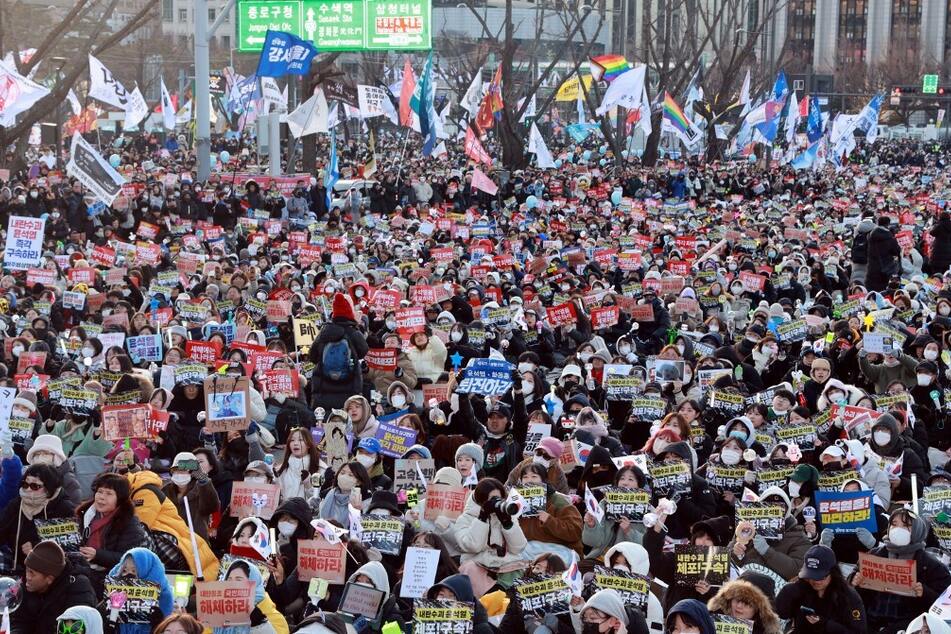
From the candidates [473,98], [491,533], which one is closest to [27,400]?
[491,533]

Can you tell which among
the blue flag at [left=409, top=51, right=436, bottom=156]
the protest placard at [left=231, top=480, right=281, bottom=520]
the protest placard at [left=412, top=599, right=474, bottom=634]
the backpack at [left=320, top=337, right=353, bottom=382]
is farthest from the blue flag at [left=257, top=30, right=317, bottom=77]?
the protest placard at [left=412, top=599, right=474, bottom=634]

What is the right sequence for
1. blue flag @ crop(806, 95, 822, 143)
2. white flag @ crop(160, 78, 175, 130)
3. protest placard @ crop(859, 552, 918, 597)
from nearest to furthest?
protest placard @ crop(859, 552, 918, 597) < blue flag @ crop(806, 95, 822, 143) < white flag @ crop(160, 78, 175, 130)

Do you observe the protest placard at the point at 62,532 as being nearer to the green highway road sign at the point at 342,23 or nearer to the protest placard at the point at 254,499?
the protest placard at the point at 254,499

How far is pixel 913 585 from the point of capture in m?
8.24

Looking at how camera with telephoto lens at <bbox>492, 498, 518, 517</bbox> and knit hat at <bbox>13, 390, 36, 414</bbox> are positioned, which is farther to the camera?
knit hat at <bbox>13, 390, 36, 414</bbox>

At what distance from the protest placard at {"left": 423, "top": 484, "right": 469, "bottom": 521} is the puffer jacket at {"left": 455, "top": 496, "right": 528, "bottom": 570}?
1.12 ft

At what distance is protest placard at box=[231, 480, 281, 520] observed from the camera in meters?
9.55

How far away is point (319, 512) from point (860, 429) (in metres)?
3.95

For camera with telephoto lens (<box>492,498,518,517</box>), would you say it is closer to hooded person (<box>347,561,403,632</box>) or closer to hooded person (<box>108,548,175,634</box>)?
hooded person (<box>347,561,403,632</box>)

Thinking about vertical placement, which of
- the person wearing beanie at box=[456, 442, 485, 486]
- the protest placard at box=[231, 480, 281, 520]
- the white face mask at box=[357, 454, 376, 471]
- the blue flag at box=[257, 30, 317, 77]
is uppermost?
the blue flag at box=[257, 30, 317, 77]

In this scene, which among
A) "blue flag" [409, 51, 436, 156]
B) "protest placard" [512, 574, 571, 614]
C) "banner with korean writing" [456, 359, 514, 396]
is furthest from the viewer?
"blue flag" [409, 51, 436, 156]

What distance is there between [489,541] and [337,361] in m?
4.93

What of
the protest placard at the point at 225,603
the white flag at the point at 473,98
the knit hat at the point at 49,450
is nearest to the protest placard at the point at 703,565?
the protest placard at the point at 225,603

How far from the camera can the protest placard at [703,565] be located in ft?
26.4
